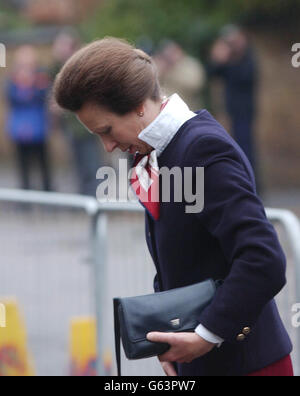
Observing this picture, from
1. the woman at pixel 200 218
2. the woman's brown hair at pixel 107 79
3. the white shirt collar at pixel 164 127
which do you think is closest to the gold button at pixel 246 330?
the woman at pixel 200 218

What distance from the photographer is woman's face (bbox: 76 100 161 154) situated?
8.87 ft

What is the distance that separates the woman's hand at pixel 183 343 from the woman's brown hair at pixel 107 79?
62 centimetres

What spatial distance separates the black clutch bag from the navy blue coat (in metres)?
0.04

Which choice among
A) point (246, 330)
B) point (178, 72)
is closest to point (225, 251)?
point (246, 330)

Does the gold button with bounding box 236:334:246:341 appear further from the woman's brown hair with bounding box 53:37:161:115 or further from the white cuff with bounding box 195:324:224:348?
the woman's brown hair with bounding box 53:37:161:115

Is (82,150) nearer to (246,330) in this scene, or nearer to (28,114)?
(28,114)

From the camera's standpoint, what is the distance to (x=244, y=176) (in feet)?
8.41

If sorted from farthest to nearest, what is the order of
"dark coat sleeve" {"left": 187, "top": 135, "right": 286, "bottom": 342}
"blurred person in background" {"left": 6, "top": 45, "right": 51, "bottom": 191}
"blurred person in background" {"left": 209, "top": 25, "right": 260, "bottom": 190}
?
1. "blurred person in background" {"left": 6, "top": 45, "right": 51, "bottom": 191}
2. "blurred person in background" {"left": 209, "top": 25, "right": 260, "bottom": 190}
3. "dark coat sleeve" {"left": 187, "top": 135, "right": 286, "bottom": 342}

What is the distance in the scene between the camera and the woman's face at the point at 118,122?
8.87ft

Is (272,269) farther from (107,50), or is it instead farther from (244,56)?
(244,56)

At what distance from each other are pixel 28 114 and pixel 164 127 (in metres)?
8.71

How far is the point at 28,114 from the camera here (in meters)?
11.3

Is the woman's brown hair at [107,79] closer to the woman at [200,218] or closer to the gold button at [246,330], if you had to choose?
the woman at [200,218]

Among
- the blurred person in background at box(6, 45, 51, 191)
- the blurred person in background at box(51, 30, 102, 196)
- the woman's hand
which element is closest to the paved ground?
the woman's hand
